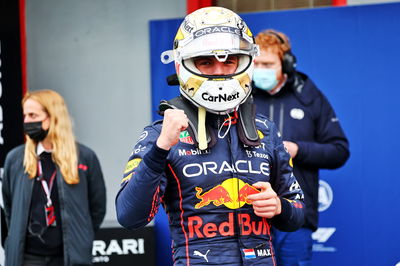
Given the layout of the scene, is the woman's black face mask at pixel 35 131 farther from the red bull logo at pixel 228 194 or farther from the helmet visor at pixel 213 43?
the red bull logo at pixel 228 194

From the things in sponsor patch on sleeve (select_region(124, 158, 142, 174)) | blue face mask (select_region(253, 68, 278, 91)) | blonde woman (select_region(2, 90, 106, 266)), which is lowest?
blonde woman (select_region(2, 90, 106, 266))

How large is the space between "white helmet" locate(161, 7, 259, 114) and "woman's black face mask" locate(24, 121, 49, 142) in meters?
2.37

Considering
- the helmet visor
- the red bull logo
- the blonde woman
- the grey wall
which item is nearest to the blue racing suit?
the red bull logo

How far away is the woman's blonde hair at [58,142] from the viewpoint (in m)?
5.12

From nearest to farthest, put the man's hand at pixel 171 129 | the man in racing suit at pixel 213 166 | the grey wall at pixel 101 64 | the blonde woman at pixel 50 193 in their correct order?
1. the man's hand at pixel 171 129
2. the man in racing suit at pixel 213 166
3. the blonde woman at pixel 50 193
4. the grey wall at pixel 101 64

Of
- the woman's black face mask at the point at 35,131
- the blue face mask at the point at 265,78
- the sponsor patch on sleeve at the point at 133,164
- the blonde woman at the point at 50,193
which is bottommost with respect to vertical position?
the blonde woman at the point at 50,193

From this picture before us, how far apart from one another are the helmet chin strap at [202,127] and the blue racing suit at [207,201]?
41 mm

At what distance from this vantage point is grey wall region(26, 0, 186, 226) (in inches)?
276

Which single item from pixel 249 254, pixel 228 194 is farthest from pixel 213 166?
pixel 249 254

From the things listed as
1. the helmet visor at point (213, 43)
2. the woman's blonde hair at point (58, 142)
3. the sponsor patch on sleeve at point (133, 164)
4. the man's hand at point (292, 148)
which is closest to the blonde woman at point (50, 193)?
the woman's blonde hair at point (58, 142)

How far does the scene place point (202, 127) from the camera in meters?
2.90

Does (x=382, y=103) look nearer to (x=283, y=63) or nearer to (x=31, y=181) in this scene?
(x=283, y=63)

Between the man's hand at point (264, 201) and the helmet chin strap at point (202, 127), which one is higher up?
the helmet chin strap at point (202, 127)

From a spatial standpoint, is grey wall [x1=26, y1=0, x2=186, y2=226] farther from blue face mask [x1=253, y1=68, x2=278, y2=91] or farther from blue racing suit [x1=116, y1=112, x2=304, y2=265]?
blue racing suit [x1=116, y1=112, x2=304, y2=265]
